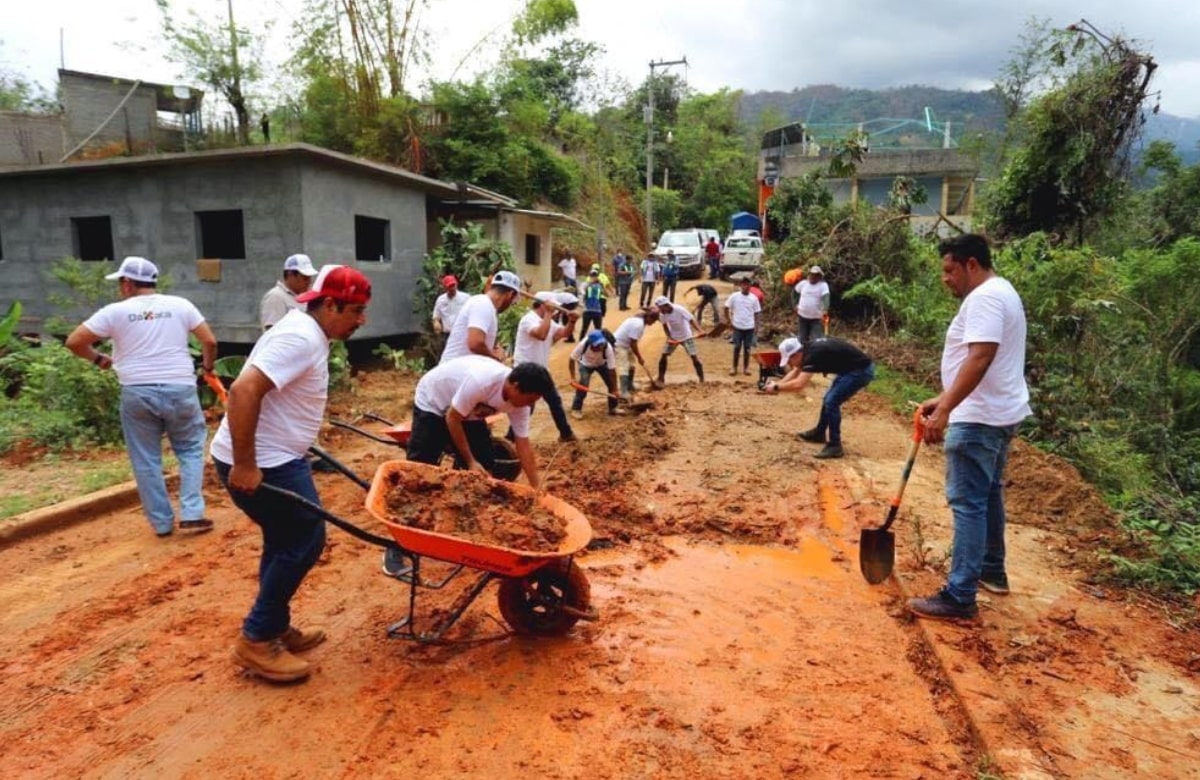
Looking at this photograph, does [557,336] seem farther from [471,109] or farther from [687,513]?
[471,109]

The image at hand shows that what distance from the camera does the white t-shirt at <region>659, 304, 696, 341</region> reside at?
37.4ft

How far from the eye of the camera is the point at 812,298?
38.8 feet

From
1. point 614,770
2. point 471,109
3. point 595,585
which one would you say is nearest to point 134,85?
point 471,109

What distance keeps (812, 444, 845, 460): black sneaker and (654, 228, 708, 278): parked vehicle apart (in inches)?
807

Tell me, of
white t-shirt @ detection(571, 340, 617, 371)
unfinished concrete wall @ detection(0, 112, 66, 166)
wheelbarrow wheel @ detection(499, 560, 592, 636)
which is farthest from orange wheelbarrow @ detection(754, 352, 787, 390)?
unfinished concrete wall @ detection(0, 112, 66, 166)

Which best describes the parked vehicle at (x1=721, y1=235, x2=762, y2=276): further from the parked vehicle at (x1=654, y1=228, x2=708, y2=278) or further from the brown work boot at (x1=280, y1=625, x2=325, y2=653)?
the brown work boot at (x1=280, y1=625, x2=325, y2=653)

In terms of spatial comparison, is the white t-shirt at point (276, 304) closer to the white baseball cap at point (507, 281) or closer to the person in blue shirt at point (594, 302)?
the white baseball cap at point (507, 281)

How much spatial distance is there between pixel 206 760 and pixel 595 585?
218 cm

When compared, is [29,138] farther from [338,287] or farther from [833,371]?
[338,287]

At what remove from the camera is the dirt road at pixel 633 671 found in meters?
2.84

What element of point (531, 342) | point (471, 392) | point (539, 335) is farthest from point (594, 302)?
point (471, 392)

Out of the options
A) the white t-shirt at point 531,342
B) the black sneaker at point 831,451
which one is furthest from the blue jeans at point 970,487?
the white t-shirt at point 531,342

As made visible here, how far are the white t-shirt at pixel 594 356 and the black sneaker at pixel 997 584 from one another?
5.64 meters

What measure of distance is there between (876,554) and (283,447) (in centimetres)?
338
